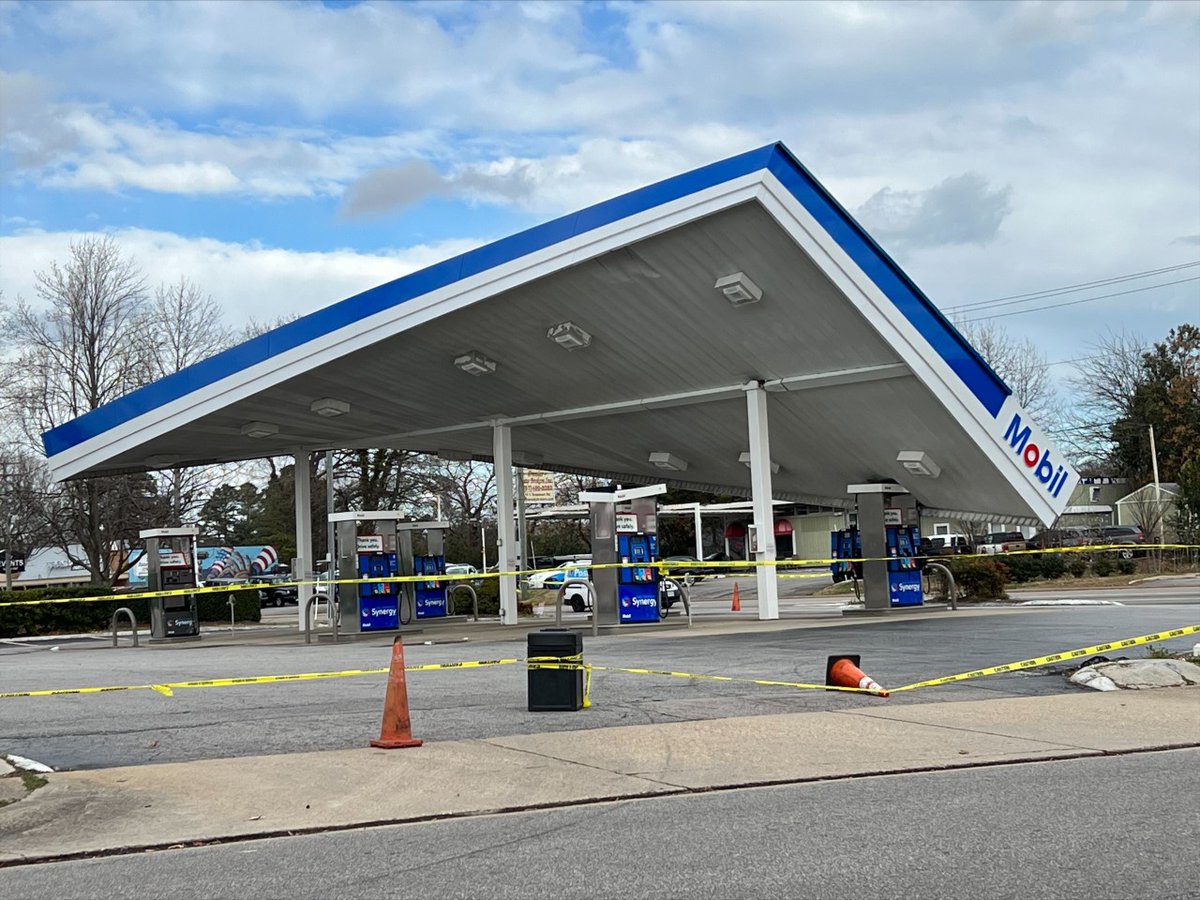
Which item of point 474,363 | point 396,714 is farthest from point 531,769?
point 474,363

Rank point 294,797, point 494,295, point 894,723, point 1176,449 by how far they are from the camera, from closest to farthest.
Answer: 1. point 294,797
2. point 894,723
3. point 494,295
4. point 1176,449

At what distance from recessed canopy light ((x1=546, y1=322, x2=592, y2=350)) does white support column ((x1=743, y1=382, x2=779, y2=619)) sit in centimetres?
375

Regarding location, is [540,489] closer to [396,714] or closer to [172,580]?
[172,580]

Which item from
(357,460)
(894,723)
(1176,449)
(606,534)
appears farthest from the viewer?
(1176,449)

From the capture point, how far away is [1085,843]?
5.83 meters

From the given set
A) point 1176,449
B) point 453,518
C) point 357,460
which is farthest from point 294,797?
point 1176,449

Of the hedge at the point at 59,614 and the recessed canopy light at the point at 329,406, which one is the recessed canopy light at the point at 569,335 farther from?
the hedge at the point at 59,614

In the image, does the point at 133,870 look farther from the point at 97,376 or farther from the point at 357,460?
the point at 357,460

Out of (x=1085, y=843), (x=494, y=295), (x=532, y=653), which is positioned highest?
(x=494, y=295)

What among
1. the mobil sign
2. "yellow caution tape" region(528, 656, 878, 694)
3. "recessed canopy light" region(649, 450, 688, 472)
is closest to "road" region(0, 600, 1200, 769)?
"yellow caution tape" region(528, 656, 878, 694)

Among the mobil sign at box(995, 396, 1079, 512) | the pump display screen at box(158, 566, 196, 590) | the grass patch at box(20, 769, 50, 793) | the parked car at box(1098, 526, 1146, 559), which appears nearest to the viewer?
the grass patch at box(20, 769, 50, 793)

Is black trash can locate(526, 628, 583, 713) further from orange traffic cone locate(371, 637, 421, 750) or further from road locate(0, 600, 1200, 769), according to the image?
orange traffic cone locate(371, 637, 421, 750)

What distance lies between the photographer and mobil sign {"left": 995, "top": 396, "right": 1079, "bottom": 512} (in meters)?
20.3

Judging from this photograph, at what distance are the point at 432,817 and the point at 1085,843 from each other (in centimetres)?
347
